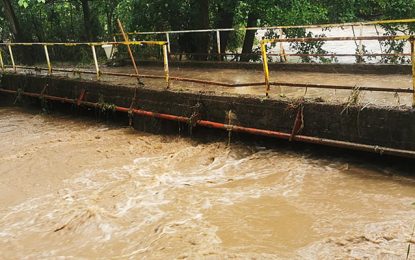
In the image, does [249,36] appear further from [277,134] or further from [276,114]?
[277,134]

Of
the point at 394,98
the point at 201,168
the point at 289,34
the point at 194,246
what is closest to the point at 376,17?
the point at 289,34

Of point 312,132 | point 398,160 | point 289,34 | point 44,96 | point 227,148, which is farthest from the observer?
point 289,34

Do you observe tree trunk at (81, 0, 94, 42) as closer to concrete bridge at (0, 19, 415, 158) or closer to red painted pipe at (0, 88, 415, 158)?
concrete bridge at (0, 19, 415, 158)

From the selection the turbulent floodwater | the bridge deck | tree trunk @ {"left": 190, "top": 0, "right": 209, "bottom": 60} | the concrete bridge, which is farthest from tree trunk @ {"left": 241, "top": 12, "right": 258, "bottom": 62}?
the turbulent floodwater

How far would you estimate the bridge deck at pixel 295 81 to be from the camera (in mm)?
6977

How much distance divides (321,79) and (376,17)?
745 centimetres

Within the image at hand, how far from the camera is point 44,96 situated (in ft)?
37.4

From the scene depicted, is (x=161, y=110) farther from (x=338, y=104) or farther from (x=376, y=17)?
(x=376, y=17)

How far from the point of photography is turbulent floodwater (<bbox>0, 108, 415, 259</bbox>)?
491 cm

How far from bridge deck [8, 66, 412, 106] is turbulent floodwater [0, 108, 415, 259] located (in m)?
1.04

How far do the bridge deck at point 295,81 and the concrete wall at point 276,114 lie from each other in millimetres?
272

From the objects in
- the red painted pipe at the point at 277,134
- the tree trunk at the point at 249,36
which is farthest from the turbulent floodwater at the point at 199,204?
the tree trunk at the point at 249,36

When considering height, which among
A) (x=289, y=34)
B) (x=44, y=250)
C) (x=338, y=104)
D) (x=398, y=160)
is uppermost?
(x=289, y=34)

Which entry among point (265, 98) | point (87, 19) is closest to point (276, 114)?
point (265, 98)
